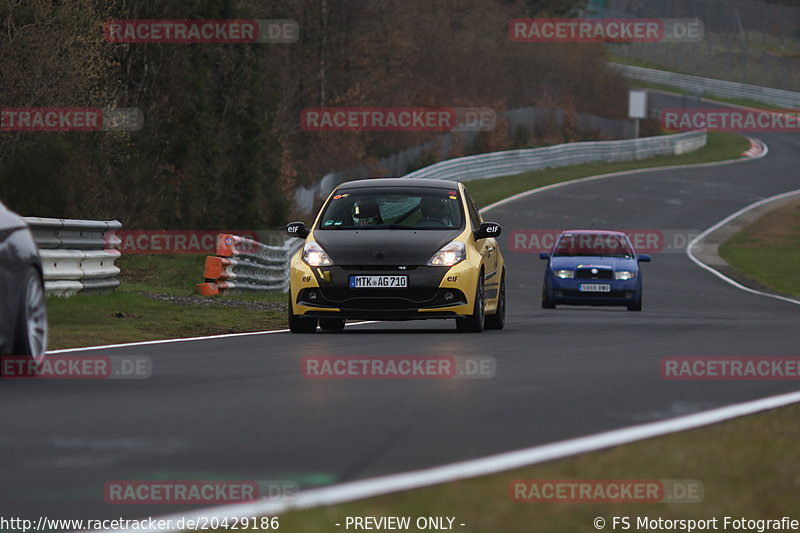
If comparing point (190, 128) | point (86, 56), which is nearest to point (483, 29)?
point (190, 128)

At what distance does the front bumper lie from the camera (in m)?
16.1

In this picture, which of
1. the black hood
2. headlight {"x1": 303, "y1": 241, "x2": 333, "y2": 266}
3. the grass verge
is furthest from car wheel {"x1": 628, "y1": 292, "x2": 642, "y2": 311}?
headlight {"x1": 303, "y1": 241, "x2": 333, "y2": 266}

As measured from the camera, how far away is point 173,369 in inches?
455

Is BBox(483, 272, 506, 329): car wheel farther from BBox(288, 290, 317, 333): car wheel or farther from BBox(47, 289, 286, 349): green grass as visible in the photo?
BBox(47, 289, 286, 349): green grass

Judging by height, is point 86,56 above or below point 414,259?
above

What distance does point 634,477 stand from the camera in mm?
6176

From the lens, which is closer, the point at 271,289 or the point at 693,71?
the point at 271,289

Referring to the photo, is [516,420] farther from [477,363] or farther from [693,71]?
[693,71]

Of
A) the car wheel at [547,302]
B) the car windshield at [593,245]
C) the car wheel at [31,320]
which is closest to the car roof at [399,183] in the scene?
the car wheel at [31,320]

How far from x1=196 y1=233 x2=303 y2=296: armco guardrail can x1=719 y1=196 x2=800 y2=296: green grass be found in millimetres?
11928

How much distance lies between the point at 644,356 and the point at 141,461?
6.80 meters

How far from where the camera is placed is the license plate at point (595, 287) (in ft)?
85.0

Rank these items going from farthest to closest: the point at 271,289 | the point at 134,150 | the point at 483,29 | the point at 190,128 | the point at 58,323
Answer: the point at 483,29 → the point at 190,128 → the point at 134,150 → the point at 271,289 → the point at 58,323

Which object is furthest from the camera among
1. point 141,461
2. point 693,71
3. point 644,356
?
point 693,71
